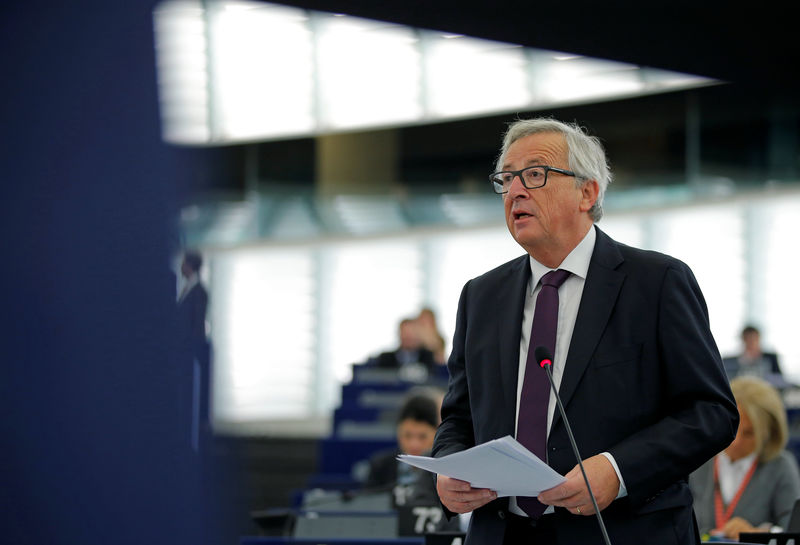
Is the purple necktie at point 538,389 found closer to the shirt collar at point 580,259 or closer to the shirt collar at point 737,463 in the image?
the shirt collar at point 580,259

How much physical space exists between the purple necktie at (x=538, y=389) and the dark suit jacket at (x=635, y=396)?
0.03 m

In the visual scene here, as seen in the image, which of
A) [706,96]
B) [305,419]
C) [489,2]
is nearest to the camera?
[489,2]

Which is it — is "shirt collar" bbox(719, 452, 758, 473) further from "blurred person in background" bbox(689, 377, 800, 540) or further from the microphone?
the microphone

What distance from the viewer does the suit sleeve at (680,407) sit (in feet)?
6.08

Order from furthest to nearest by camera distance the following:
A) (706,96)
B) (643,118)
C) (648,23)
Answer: (643,118)
(706,96)
(648,23)

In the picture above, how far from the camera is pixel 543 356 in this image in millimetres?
1845

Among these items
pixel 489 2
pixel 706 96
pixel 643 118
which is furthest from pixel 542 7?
pixel 643 118

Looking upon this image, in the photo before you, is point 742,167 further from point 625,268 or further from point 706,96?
point 625,268

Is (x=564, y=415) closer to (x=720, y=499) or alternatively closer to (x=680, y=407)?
(x=680, y=407)

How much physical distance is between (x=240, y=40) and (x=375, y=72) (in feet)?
8.05

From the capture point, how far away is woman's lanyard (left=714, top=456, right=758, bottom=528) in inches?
161

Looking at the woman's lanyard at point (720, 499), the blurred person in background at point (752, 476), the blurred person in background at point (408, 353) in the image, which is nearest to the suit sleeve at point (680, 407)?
the blurred person in background at point (752, 476)

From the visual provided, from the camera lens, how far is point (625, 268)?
2.05m

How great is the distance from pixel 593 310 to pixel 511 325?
0.18 m
